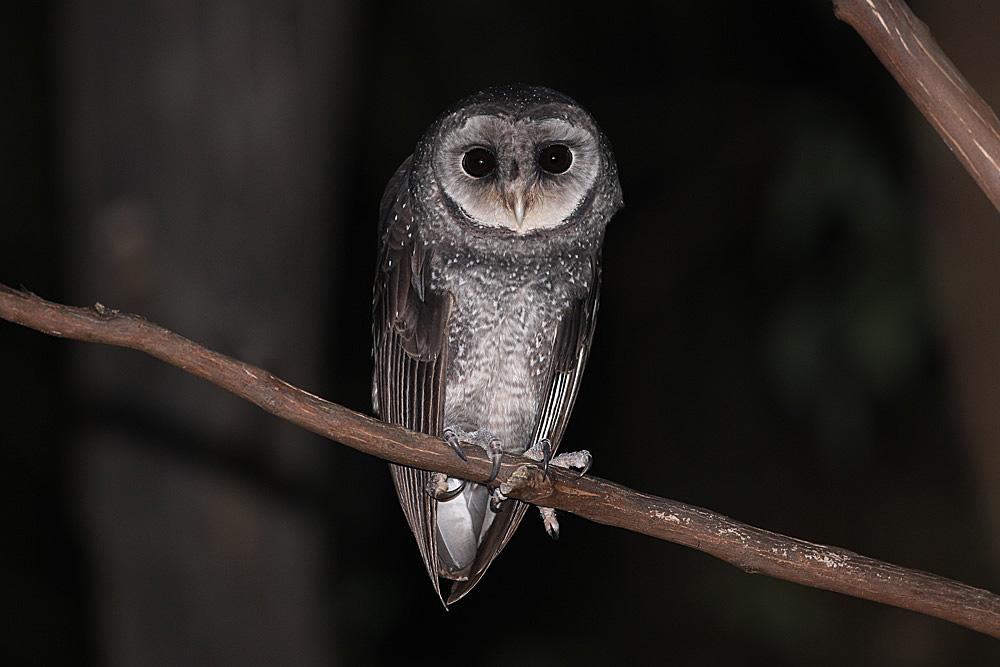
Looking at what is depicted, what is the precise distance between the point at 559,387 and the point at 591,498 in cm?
92

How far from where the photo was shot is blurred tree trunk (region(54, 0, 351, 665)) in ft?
14.4

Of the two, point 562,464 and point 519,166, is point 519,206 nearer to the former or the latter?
point 519,166

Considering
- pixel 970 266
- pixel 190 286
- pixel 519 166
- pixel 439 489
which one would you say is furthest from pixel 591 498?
pixel 970 266

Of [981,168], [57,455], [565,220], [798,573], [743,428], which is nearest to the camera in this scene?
[981,168]

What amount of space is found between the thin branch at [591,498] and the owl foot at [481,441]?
0.02 meters

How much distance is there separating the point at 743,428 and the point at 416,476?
486cm

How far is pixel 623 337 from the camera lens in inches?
305

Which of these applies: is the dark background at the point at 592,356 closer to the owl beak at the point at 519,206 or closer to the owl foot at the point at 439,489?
the owl foot at the point at 439,489

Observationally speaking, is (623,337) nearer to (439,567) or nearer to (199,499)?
(199,499)

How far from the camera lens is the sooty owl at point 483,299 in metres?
2.87

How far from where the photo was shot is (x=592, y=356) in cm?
747

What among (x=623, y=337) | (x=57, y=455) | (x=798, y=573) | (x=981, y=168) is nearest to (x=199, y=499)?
(x=798, y=573)

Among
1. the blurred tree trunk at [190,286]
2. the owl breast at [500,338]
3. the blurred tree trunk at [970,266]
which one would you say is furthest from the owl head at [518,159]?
the blurred tree trunk at [970,266]

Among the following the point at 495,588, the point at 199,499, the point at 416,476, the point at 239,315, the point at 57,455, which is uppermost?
the point at 416,476
